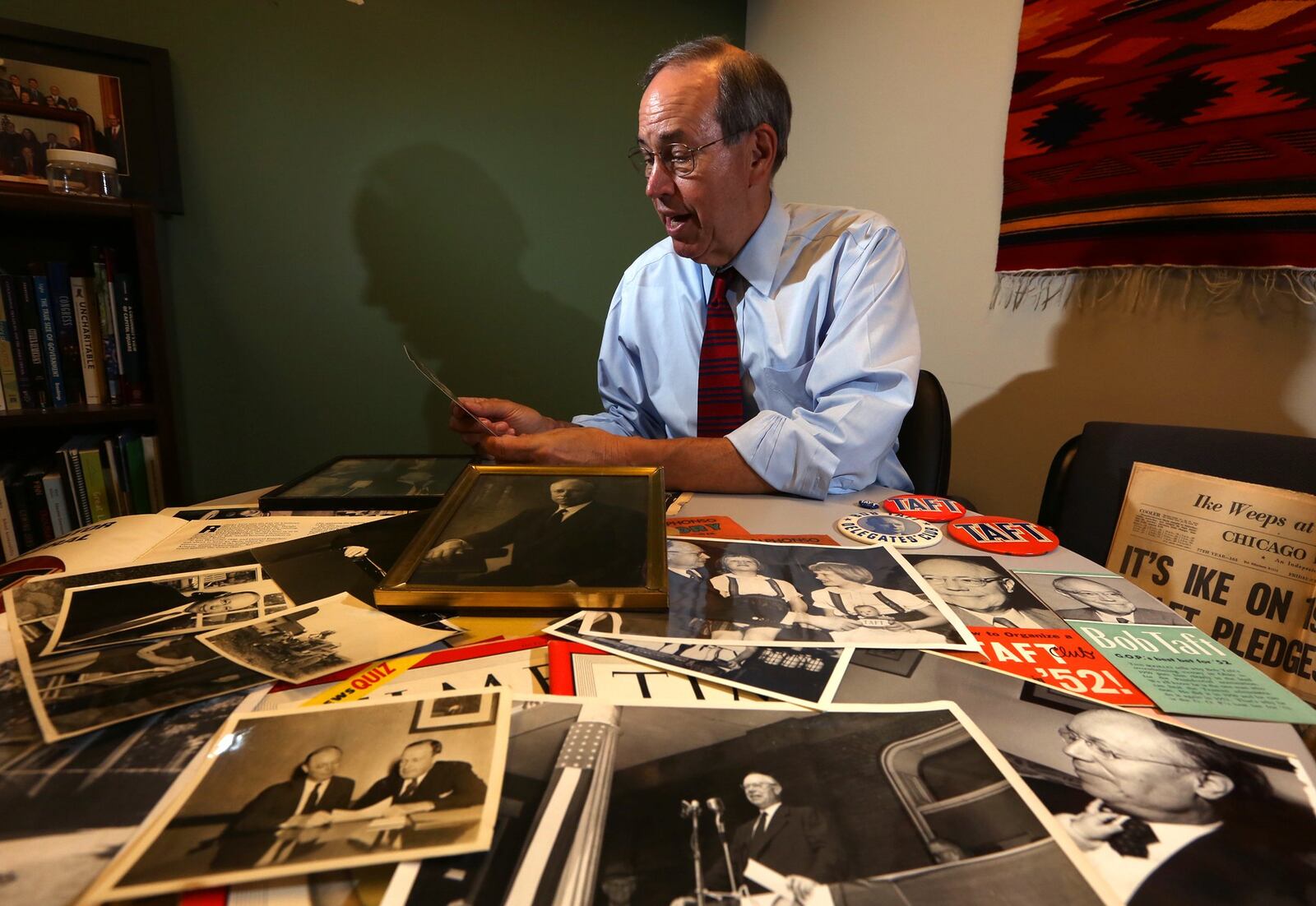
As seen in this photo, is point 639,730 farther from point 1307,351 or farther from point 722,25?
point 722,25

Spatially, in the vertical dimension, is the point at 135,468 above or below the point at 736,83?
below

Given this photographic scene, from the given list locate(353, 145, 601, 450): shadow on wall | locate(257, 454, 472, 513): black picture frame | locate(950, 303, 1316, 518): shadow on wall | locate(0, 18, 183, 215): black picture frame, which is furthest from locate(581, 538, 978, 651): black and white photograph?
locate(0, 18, 183, 215): black picture frame

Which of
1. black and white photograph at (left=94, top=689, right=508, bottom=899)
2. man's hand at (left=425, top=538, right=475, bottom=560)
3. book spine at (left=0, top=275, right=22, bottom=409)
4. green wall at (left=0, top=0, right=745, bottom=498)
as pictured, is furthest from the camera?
green wall at (left=0, top=0, right=745, bottom=498)

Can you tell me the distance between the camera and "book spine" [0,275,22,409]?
133 centimetres

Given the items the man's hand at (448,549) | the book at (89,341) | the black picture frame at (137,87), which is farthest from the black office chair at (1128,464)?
the black picture frame at (137,87)

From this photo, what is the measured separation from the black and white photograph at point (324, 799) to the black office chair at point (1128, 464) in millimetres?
960

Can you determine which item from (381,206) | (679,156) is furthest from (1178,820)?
(381,206)

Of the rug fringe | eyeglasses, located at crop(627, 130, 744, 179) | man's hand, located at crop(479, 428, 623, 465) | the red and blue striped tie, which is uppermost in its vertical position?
eyeglasses, located at crop(627, 130, 744, 179)

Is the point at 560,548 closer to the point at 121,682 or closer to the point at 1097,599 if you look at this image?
the point at 121,682

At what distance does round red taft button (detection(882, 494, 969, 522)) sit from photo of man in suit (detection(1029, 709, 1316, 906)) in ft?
1.35

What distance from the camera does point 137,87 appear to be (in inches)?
59.5

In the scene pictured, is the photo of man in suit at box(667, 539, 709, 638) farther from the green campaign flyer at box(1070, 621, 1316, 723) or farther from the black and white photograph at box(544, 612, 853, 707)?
the green campaign flyer at box(1070, 621, 1316, 723)

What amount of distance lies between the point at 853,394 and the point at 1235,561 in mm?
531

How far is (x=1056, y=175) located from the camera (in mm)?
1398
